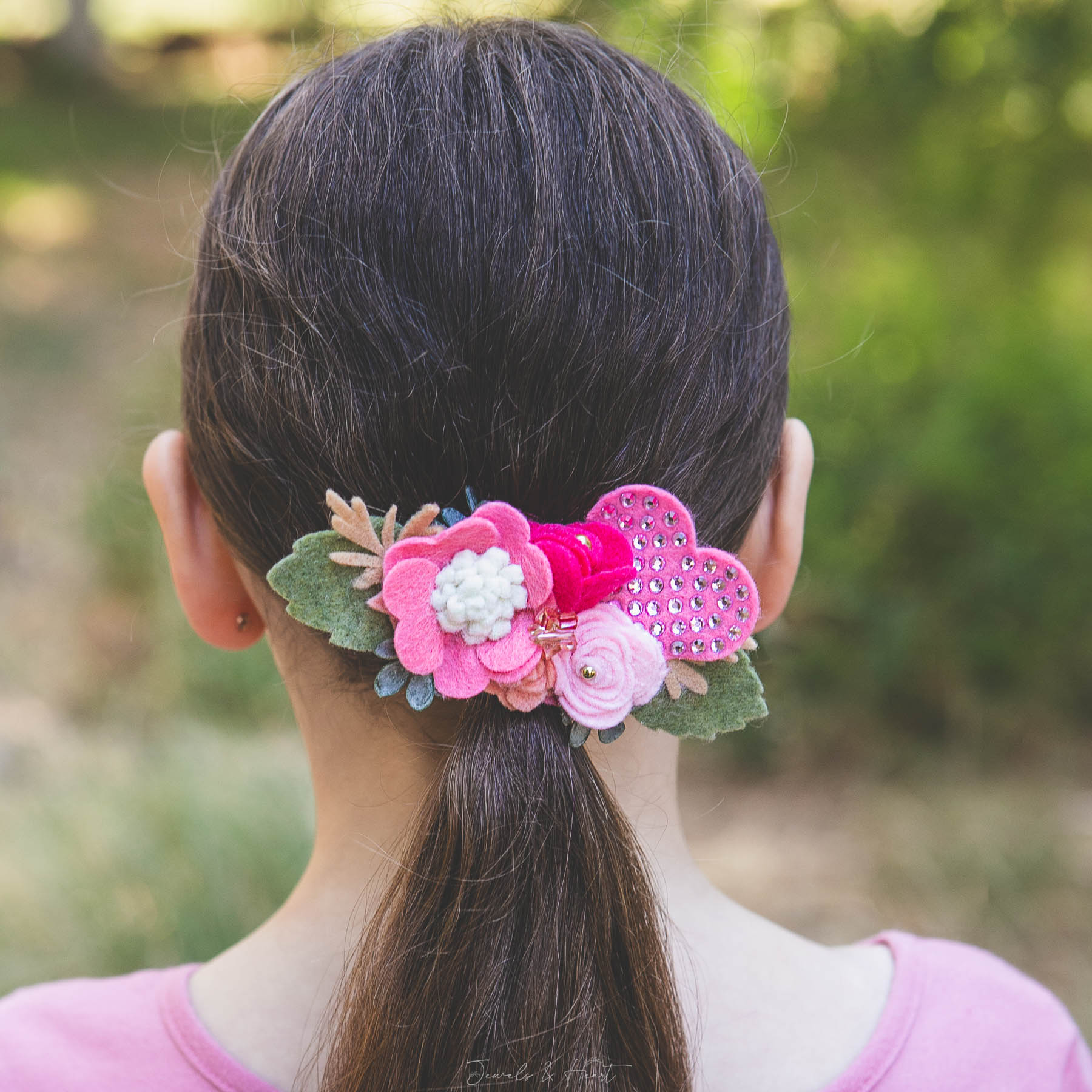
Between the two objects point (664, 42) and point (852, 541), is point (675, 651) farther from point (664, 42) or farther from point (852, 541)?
point (664, 42)

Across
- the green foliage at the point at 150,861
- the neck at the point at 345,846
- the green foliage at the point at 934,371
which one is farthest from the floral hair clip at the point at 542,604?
the green foliage at the point at 934,371

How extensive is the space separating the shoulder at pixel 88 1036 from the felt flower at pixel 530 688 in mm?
618

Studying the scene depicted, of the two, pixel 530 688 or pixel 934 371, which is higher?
pixel 934 371

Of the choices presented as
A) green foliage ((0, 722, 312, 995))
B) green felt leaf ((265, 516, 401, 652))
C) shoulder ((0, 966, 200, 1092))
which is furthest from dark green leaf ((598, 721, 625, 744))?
green foliage ((0, 722, 312, 995))

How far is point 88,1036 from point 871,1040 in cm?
93

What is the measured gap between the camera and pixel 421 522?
1.04 m

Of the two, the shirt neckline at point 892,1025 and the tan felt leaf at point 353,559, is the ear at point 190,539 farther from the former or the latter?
the shirt neckline at point 892,1025

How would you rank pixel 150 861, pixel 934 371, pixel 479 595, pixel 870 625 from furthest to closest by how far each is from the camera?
1. pixel 934 371
2. pixel 870 625
3. pixel 150 861
4. pixel 479 595

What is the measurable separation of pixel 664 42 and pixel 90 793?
3.38m

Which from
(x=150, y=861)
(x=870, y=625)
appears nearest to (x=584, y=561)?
(x=150, y=861)

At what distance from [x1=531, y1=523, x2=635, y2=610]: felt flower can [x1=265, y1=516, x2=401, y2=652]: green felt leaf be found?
18cm

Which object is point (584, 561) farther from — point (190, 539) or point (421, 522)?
point (190, 539)

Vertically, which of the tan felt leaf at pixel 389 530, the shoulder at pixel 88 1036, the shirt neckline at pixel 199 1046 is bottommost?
the shoulder at pixel 88 1036

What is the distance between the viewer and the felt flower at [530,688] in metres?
1.04
